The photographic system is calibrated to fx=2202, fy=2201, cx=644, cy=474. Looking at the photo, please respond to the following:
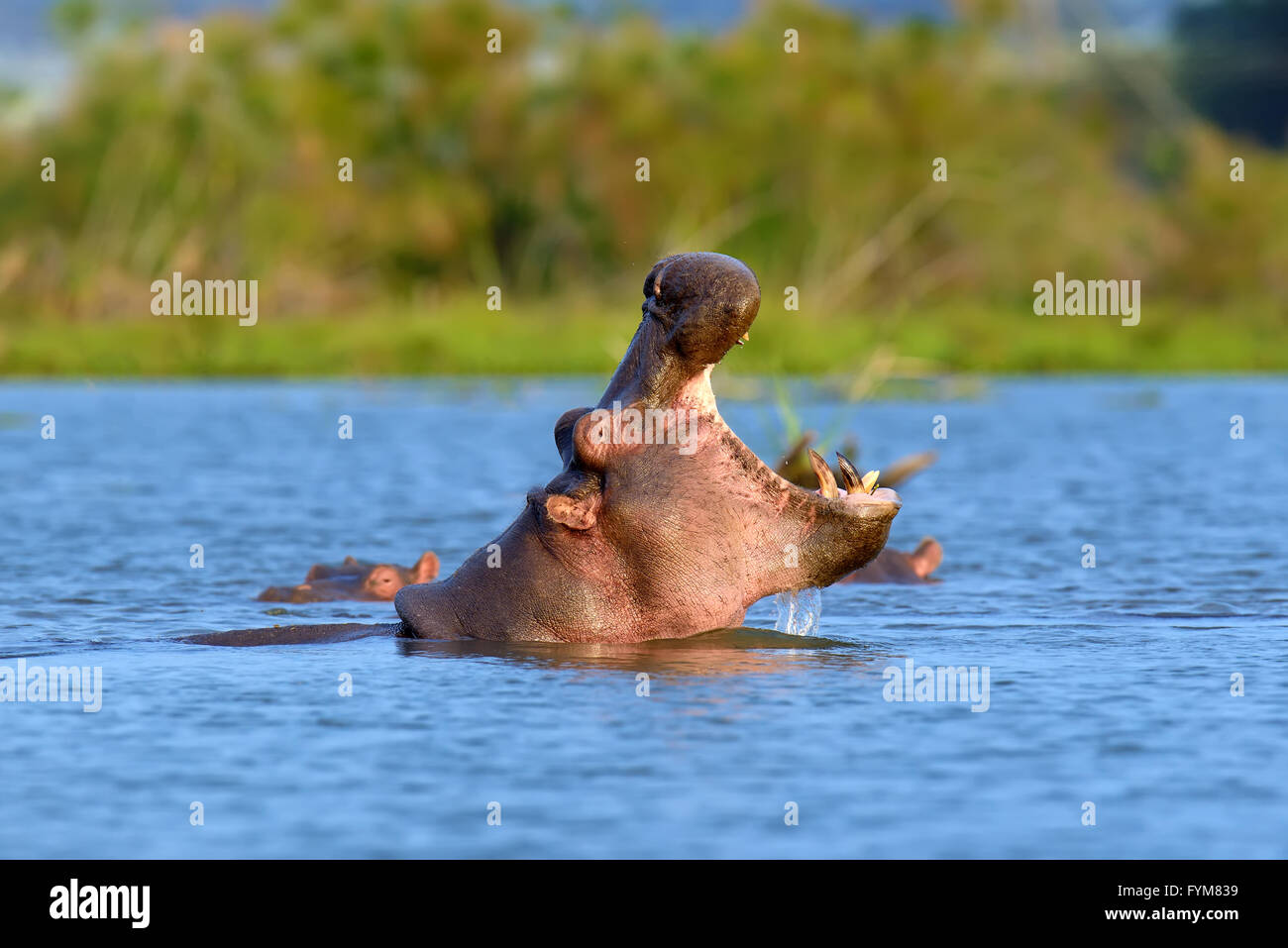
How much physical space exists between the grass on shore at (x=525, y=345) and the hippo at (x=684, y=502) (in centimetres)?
2179

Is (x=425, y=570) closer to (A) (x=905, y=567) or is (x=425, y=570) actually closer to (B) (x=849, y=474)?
(A) (x=905, y=567)

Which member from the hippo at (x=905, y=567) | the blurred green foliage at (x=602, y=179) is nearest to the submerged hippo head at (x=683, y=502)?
the hippo at (x=905, y=567)

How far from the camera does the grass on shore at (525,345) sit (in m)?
32.2

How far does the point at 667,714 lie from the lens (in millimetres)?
7668

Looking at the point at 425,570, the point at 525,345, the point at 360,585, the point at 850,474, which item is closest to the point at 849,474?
the point at 850,474

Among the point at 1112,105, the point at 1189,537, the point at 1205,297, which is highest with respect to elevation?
the point at 1112,105

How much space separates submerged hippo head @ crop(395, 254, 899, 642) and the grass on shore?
71.5 feet

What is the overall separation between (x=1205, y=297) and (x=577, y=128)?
14.5 m

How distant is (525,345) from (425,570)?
22169 millimetres

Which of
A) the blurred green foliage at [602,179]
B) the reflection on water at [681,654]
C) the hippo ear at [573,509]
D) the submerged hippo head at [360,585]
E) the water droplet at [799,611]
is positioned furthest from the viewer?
the blurred green foliage at [602,179]

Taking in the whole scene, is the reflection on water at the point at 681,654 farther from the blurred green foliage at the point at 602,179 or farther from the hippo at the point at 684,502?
the blurred green foliage at the point at 602,179

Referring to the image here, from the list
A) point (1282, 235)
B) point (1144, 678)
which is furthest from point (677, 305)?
point (1282, 235)
